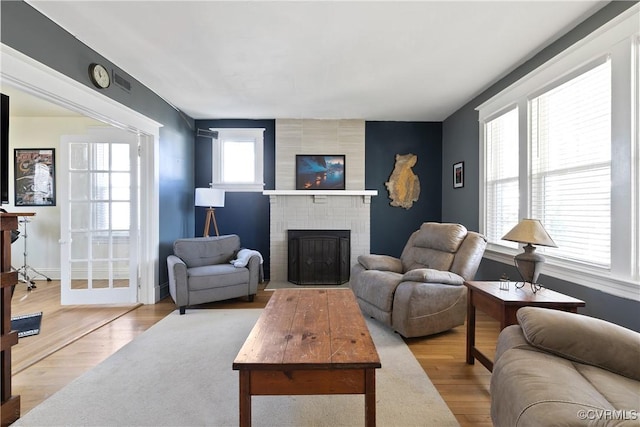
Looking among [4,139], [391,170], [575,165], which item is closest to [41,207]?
[4,139]

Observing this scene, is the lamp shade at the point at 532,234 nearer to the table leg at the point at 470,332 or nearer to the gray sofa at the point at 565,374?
the table leg at the point at 470,332

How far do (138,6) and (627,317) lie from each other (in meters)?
3.87

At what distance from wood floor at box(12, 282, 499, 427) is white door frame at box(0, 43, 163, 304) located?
62 centimetres

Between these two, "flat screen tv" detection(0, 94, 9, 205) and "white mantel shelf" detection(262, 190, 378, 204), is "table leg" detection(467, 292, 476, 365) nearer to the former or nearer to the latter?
"white mantel shelf" detection(262, 190, 378, 204)

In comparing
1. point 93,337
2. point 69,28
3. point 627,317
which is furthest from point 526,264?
point 69,28

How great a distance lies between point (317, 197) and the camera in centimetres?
467

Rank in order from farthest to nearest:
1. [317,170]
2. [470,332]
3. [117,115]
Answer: [317,170]
[117,115]
[470,332]

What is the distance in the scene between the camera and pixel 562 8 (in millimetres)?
2082

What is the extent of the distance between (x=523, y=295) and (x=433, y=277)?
0.74 meters

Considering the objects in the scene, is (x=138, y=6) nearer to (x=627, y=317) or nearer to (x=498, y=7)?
(x=498, y=7)

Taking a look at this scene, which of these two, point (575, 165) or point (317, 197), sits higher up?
point (575, 165)

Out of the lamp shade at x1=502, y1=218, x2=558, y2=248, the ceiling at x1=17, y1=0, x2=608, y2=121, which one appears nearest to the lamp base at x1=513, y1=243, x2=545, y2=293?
the lamp shade at x1=502, y1=218, x2=558, y2=248

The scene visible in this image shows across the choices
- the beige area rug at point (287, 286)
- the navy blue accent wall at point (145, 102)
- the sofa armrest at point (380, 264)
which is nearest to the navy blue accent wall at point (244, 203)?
the navy blue accent wall at point (145, 102)

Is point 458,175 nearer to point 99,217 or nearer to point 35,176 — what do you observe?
point 99,217
